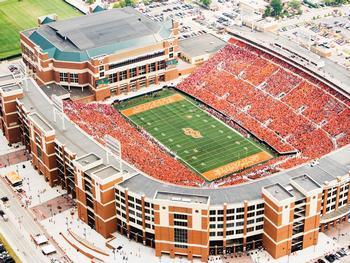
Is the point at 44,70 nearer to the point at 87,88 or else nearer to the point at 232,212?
the point at 87,88

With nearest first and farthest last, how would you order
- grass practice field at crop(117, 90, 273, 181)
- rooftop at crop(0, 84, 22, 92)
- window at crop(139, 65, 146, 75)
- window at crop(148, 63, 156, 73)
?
1. grass practice field at crop(117, 90, 273, 181)
2. rooftop at crop(0, 84, 22, 92)
3. window at crop(139, 65, 146, 75)
4. window at crop(148, 63, 156, 73)

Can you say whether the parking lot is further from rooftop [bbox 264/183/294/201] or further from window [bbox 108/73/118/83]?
rooftop [bbox 264/183/294/201]

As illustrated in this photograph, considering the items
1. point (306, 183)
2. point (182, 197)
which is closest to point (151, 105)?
point (182, 197)

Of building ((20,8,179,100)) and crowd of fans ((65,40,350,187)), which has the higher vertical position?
building ((20,8,179,100))

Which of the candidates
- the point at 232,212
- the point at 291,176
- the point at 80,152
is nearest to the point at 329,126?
the point at 291,176

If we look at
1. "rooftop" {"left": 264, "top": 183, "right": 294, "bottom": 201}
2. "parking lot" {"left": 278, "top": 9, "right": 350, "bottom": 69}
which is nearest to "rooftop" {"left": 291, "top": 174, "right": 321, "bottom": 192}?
"rooftop" {"left": 264, "top": 183, "right": 294, "bottom": 201}

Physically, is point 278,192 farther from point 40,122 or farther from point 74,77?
point 74,77
